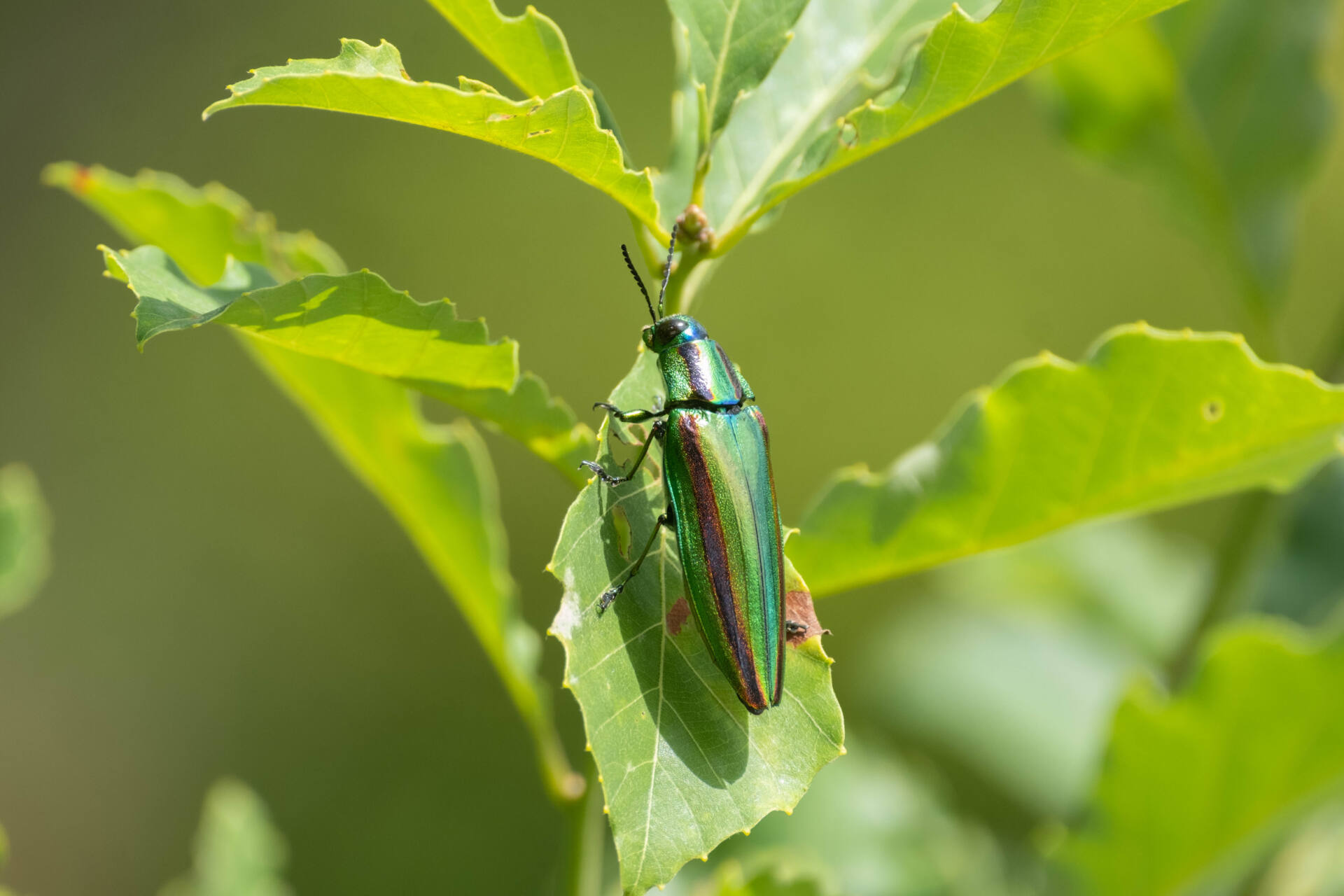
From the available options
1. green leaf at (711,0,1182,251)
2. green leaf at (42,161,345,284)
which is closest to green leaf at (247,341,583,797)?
green leaf at (42,161,345,284)

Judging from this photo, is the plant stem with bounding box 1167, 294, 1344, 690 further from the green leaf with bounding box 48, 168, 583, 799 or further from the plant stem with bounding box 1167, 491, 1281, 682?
the green leaf with bounding box 48, 168, 583, 799

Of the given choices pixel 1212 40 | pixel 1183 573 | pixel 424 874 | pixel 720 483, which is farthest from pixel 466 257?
pixel 720 483

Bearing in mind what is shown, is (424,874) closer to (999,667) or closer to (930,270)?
(999,667)

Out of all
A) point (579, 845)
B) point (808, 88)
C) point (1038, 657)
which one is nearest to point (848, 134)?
point (808, 88)

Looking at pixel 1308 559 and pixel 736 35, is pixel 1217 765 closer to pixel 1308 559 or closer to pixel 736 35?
pixel 1308 559

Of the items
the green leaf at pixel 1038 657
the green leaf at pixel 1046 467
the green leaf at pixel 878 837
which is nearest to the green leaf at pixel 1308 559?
the green leaf at pixel 1038 657

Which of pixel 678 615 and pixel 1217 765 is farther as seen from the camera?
pixel 1217 765
